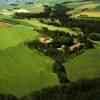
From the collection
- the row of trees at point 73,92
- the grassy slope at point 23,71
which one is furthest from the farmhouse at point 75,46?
the row of trees at point 73,92

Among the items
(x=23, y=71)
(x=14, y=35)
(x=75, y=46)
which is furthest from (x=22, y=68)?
(x=14, y=35)

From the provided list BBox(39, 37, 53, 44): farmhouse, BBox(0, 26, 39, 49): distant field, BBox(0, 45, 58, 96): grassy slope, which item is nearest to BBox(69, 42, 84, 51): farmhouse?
BBox(0, 45, 58, 96): grassy slope

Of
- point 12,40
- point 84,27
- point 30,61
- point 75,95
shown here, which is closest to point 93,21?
point 84,27

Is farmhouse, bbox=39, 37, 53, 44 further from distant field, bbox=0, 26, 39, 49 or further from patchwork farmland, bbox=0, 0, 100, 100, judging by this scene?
distant field, bbox=0, 26, 39, 49

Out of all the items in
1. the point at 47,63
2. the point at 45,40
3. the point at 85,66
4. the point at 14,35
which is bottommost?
the point at 14,35

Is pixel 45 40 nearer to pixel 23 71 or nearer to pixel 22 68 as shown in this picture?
pixel 22 68

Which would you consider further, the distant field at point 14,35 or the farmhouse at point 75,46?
the distant field at point 14,35

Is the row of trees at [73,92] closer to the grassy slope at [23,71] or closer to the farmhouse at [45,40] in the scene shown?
the grassy slope at [23,71]

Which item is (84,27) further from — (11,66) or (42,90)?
(42,90)

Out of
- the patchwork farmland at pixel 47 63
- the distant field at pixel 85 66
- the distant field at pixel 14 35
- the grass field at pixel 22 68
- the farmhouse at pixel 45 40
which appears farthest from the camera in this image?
the distant field at pixel 14 35

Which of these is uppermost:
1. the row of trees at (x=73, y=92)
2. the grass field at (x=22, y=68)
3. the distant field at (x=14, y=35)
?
the row of trees at (x=73, y=92)

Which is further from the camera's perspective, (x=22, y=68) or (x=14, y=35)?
(x=14, y=35)
